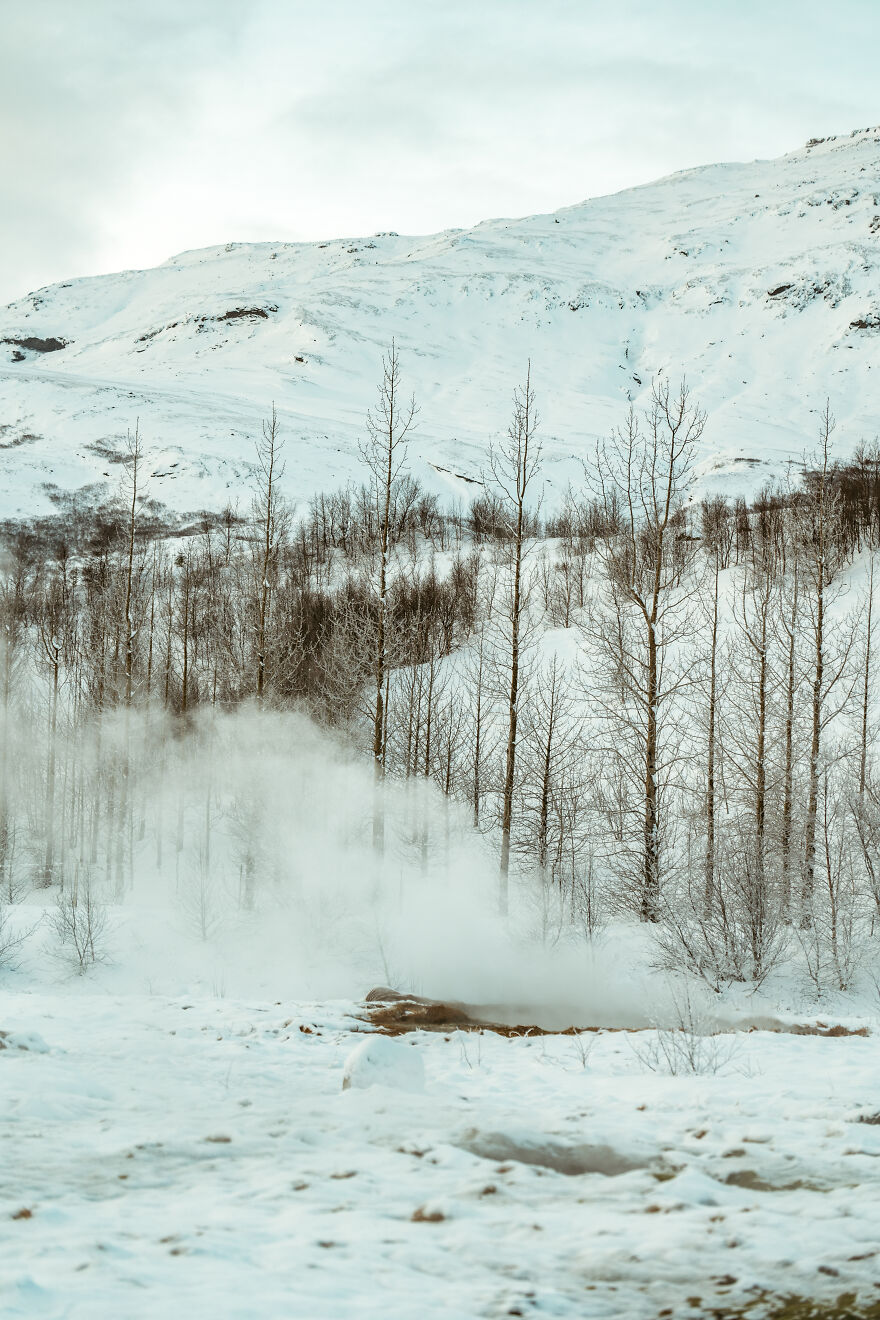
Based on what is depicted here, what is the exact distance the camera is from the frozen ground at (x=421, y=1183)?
416cm

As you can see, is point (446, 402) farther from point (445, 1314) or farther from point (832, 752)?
point (445, 1314)

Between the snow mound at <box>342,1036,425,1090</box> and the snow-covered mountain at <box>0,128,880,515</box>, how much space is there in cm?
7864

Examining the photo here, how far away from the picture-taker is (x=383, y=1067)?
735 centimetres

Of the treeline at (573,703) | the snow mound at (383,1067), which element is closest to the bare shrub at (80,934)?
the treeline at (573,703)

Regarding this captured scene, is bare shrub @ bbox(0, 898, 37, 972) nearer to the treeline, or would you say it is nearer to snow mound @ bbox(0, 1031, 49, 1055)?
the treeline

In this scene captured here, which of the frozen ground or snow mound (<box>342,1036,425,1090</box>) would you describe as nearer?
the frozen ground

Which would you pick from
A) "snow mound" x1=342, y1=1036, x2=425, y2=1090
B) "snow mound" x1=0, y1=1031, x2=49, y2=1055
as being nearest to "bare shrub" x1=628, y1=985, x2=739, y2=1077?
"snow mound" x1=342, y1=1036, x2=425, y2=1090

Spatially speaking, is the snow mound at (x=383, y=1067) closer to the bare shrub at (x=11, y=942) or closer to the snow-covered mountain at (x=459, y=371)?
the bare shrub at (x=11, y=942)

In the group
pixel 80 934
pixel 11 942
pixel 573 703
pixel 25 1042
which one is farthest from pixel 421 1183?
pixel 573 703

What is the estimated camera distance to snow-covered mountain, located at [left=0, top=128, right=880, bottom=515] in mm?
91500

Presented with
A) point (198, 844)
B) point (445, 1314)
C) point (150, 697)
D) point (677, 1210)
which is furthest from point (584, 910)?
point (150, 697)

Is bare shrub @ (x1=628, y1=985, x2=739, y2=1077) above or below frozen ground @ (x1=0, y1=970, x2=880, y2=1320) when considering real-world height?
below

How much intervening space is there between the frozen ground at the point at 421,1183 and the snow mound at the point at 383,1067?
0.16ft

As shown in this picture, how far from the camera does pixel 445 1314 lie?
395 centimetres
